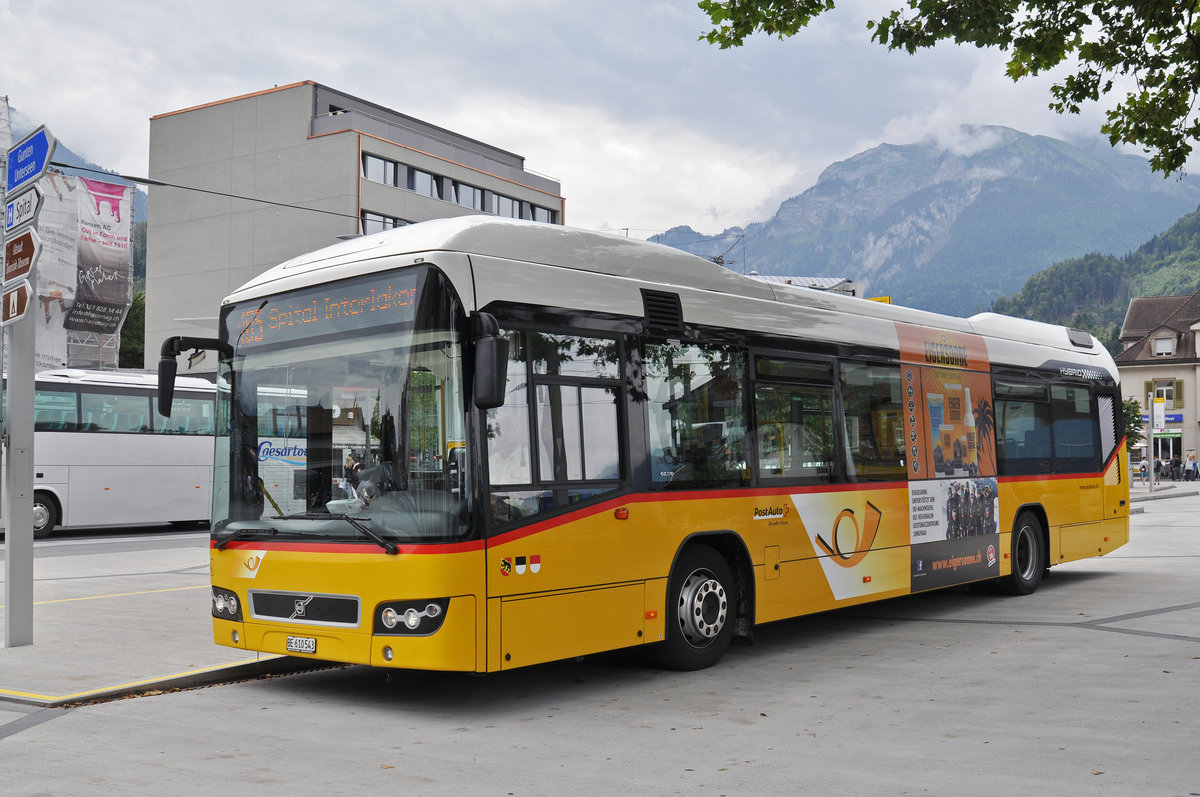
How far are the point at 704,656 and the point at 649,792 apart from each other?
3396mm

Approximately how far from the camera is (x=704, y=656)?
888 cm

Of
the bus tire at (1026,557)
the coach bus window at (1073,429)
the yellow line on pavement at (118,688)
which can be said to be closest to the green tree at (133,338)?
the coach bus window at (1073,429)

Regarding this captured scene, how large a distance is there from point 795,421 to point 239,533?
15.4ft

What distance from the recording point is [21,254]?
1010 centimetres

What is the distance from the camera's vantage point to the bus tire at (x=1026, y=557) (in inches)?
528

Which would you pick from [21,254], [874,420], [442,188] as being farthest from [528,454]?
[442,188]

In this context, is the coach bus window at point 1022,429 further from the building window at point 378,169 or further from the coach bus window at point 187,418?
the building window at point 378,169

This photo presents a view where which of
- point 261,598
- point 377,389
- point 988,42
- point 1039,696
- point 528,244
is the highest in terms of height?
point 988,42

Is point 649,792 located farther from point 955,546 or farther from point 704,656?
point 955,546

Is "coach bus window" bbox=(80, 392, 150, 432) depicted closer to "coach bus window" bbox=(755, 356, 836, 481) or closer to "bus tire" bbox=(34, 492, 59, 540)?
"bus tire" bbox=(34, 492, 59, 540)

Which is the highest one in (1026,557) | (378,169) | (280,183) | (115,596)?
(378,169)

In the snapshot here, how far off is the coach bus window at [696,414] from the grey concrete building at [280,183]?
1849 inches

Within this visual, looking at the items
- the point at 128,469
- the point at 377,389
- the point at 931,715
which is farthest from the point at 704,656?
the point at 128,469

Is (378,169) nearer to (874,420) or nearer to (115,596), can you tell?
(115,596)
